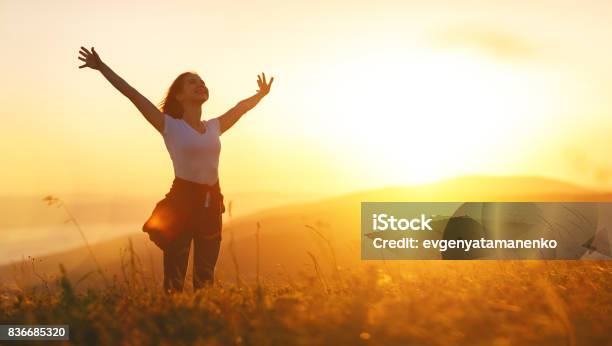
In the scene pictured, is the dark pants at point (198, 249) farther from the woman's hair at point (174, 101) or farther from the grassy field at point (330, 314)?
the woman's hair at point (174, 101)

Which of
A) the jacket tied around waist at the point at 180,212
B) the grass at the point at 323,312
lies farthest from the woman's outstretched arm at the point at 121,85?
the grass at the point at 323,312

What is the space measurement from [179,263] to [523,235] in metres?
7.53

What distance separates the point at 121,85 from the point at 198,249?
1954 mm

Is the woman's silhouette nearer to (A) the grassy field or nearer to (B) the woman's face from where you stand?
(B) the woman's face

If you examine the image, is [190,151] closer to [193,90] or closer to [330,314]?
[193,90]

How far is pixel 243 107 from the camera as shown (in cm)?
957

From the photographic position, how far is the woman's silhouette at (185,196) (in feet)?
28.1

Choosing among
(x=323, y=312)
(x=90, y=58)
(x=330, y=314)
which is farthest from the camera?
(x=90, y=58)

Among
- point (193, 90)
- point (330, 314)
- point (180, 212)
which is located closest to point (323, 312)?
point (330, 314)

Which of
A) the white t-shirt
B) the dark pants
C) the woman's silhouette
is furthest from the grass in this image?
the white t-shirt

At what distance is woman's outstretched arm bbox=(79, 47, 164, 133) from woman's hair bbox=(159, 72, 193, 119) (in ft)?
1.40

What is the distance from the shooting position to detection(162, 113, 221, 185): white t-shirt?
8.60 m

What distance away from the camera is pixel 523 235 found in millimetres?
14078

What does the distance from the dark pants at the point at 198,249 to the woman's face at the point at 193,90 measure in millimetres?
1243
